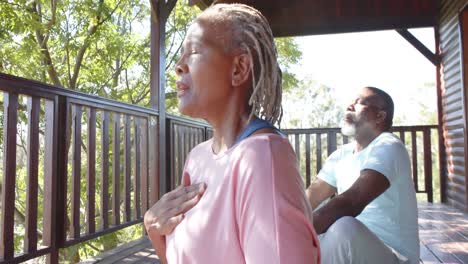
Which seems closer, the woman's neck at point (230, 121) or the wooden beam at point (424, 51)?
the woman's neck at point (230, 121)

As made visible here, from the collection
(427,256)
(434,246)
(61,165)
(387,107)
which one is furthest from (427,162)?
(61,165)

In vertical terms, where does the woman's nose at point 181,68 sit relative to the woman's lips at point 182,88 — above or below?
above

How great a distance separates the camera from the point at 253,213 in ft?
1.70

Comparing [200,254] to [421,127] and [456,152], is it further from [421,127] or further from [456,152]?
[421,127]

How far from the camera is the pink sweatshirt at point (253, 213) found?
0.50m

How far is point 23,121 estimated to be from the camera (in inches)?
335

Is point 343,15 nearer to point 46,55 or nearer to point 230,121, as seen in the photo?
point 230,121

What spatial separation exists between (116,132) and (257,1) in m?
3.71

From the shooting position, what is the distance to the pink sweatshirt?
1.64 feet

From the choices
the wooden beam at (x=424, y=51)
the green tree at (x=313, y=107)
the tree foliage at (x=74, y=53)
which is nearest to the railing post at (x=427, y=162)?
the wooden beam at (x=424, y=51)

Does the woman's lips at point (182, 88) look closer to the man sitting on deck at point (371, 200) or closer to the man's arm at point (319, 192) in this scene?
the man sitting on deck at point (371, 200)

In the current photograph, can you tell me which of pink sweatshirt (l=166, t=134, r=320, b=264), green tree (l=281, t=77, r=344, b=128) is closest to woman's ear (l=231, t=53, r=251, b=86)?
pink sweatshirt (l=166, t=134, r=320, b=264)

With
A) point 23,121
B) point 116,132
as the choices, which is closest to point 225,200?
point 116,132

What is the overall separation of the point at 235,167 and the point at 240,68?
0.55 ft
